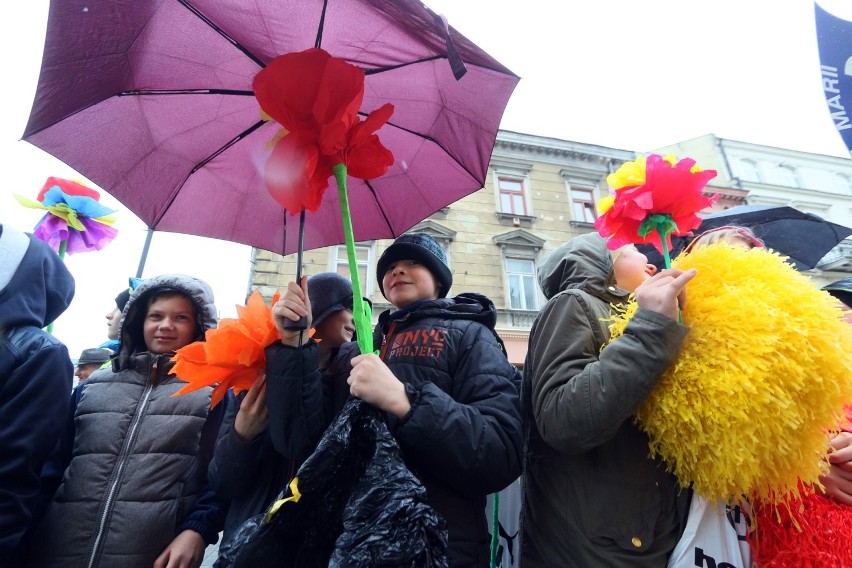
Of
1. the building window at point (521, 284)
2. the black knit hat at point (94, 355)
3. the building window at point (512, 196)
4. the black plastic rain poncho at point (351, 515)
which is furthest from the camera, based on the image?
the building window at point (512, 196)

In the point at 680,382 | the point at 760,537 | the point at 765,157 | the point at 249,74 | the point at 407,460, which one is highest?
the point at 765,157

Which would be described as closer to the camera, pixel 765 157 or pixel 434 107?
pixel 434 107

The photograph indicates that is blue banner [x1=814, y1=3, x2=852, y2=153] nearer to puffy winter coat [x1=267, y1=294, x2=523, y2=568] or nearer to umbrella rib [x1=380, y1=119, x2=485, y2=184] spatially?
umbrella rib [x1=380, y1=119, x2=485, y2=184]

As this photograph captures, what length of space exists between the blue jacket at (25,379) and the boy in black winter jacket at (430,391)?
83cm

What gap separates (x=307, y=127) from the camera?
3.76 feet

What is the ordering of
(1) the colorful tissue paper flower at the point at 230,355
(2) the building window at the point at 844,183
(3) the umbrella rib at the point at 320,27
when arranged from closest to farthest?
1. (3) the umbrella rib at the point at 320,27
2. (1) the colorful tissue paper flower at the point at 230,355
3. (2) the building window at the point at 844,183

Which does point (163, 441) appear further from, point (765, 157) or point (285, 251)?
point (765, 157)

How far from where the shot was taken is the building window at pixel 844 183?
19.2 metres

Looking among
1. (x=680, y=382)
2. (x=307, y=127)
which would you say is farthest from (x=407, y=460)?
(x=307, y=127)

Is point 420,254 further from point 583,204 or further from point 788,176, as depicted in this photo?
point 788,176

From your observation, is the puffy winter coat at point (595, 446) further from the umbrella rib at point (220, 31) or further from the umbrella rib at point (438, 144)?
the umbrella rib at point (220, 31)

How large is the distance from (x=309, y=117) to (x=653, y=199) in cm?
113

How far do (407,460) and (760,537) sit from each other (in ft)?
3.41

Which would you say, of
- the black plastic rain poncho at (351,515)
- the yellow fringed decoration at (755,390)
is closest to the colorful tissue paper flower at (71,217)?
the black plastic rain poncho at (351,515)
